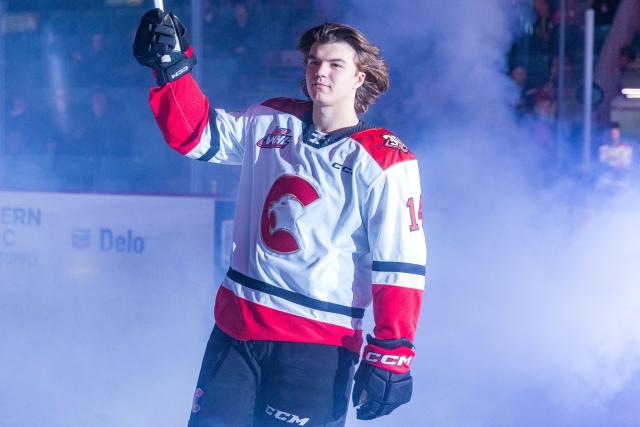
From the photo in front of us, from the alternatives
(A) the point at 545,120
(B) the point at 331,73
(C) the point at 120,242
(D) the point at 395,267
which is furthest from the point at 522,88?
(D) the point at 395,267

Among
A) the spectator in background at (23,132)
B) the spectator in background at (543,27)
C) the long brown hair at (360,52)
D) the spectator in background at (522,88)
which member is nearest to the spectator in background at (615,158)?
the spectator in background at (522,88)

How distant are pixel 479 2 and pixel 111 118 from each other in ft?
9.34

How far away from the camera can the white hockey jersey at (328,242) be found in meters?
2.09

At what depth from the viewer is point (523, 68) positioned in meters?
4.71

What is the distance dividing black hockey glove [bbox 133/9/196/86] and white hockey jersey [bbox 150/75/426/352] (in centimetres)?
4

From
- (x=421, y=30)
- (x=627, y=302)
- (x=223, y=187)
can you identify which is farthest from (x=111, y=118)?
(x=627, y=302)

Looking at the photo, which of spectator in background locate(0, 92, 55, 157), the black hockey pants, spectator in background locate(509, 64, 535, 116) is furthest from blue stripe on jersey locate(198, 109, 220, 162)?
spectator in background locate(0, 92, 55, 157)

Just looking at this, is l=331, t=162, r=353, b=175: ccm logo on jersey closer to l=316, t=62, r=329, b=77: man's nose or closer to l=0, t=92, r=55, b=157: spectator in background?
l=316, t=62, r=329, b=77: man's nose

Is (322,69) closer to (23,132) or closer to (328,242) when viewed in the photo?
(328,242)

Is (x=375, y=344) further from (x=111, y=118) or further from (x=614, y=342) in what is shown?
(x=111, y=118)

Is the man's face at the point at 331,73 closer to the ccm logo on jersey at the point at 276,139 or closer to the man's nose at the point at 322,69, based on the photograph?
the man's nose at the point at 322,69

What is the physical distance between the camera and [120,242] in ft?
14.2

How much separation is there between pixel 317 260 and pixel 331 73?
1.55 ft

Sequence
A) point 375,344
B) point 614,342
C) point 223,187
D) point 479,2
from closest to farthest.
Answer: point 375,344 → point 614,342 → point 479,2 → point 223,187
